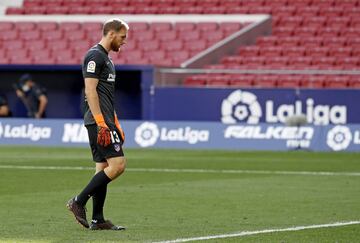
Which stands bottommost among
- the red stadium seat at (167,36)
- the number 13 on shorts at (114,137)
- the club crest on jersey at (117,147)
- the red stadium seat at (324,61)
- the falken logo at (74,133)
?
the club crest on jersey at (117,147)

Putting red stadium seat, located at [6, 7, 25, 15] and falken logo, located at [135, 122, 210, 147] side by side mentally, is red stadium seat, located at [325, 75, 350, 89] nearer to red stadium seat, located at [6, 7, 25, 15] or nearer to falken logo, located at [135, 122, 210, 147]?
falken logo, located at [135, 122, 210, 147]

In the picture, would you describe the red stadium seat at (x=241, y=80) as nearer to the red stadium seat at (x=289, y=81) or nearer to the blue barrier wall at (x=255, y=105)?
the red stadium seat at (x=289, y=81)

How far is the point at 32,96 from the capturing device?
112 feet

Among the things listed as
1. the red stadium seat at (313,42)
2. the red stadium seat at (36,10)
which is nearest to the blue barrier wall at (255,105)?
the red stadium seat at (313,42)

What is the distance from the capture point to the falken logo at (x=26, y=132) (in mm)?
30828

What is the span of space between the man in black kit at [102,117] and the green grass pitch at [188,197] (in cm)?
25

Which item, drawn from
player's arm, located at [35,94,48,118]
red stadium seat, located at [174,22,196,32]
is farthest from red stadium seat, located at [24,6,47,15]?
player's arm, located at [35,94,48,118]

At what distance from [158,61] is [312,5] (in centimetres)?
545

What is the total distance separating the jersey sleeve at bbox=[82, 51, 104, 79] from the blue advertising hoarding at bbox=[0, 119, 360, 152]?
679 inches

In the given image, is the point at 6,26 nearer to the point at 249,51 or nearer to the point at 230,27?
the point at 230,27

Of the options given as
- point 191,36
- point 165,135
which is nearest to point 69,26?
point 191,36

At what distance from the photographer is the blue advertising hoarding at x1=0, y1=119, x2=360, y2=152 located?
92.6 ft

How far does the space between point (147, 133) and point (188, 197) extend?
14.8 metres

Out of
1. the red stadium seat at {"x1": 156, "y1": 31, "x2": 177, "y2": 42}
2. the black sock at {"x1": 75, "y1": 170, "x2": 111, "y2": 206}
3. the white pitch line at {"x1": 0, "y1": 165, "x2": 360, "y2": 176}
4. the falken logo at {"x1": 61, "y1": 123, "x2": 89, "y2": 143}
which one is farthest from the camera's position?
the red stadium seat at {"x1": 156, "y1": 31, "x2": 177, "y2": 42}
